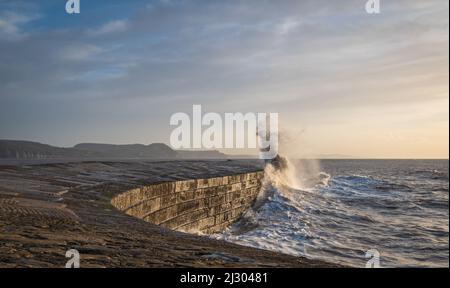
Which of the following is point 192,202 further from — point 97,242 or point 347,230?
point 97,242

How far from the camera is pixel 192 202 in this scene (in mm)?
11727

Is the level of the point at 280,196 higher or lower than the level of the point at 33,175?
lower

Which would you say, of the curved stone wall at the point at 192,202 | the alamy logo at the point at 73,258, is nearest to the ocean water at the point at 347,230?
the curved stone wall at the point at 192,202

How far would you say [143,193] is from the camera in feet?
29.7

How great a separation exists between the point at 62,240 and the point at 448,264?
1010cm

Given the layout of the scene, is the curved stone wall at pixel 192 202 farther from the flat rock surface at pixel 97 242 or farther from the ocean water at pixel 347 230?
the flat rock surface at pixel 97 242

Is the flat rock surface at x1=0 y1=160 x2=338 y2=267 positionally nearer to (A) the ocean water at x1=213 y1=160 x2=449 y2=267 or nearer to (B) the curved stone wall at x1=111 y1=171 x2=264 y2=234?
(B) the curved stone wall at x1=111 y1=171 x2=264 y2=234

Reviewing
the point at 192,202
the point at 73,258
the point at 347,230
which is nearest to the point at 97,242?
the point at 73,258

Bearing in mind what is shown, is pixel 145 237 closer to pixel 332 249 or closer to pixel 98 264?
pixel 98 264

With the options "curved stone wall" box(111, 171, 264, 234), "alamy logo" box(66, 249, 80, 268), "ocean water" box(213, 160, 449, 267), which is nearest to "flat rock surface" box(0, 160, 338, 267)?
"alamy logo" box(66, 249, 80, 268)

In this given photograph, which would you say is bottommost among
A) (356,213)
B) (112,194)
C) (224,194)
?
(356,213)

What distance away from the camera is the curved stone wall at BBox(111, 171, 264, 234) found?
8.77 meters
